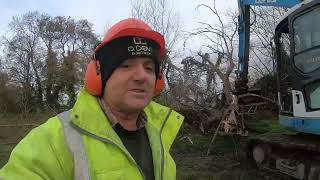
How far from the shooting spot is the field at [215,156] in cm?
876

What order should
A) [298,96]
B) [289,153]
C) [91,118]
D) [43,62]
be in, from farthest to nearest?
[43,62] < [289,153] < [298,96] < [91,118]

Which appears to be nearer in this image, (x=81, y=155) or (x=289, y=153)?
(x=81, y=155)

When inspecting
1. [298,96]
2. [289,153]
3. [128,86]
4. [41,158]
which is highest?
[298,96]

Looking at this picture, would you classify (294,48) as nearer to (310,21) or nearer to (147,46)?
(310,21)

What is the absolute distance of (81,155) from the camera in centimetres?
180

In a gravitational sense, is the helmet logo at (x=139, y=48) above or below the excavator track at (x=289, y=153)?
above

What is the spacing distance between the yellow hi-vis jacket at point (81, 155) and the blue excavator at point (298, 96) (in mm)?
5731

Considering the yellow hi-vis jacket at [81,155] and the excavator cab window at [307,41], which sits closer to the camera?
the yellow hi-vis jacket at [81,155]

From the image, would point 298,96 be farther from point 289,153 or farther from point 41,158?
point 41,158

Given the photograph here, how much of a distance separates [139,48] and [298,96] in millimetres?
6060

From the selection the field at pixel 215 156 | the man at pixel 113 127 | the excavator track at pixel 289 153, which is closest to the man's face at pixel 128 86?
the man at pixel 113 127

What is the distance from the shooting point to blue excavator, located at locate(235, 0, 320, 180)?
7.38 m

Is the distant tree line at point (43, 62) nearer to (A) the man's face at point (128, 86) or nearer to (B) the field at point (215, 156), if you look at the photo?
(B) the field at point (215, 156)

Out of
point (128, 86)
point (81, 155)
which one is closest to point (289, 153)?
point (128, 86)
